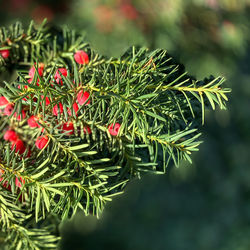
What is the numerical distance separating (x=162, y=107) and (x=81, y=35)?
24 centimetres

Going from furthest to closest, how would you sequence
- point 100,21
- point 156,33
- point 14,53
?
point 100,21, point 156,33, point 14,53

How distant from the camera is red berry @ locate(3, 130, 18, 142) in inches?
19.8

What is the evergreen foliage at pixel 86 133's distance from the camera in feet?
1.42

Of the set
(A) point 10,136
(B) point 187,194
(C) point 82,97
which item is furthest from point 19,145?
(B) point 187,194

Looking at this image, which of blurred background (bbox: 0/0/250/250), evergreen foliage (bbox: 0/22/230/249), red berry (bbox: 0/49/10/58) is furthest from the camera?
blurred background (bbox: 0/0/250/250)

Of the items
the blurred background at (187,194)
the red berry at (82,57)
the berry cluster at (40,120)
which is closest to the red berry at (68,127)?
the berry cluster at (40,120)

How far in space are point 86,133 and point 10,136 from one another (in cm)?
12

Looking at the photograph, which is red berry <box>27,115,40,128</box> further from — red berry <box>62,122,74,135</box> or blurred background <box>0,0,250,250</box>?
blurred background <box>0,0,250,250</box>

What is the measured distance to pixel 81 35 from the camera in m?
0.63

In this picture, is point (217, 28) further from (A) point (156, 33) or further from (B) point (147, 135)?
(B) point (147, 135)

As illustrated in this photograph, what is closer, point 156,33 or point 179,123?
point 179,123

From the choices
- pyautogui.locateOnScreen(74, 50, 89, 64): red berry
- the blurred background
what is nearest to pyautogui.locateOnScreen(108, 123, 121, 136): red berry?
pyautogui.locateOnScreen(74, 50, 89, 64): red berry

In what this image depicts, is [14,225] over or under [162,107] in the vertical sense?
under

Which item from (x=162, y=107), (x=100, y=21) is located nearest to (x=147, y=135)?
(x=162, y=107)
